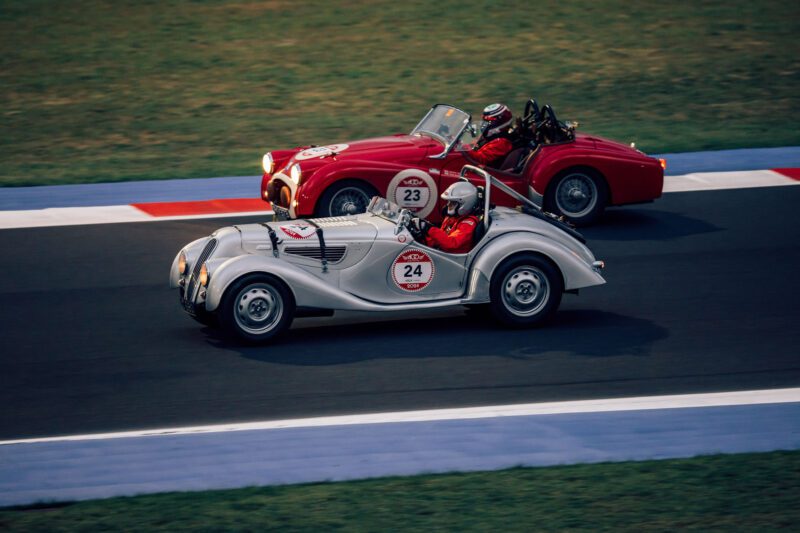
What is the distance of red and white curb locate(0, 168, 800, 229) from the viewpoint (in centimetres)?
1455

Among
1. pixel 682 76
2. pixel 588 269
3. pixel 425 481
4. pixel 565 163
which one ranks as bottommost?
pixel 425 481

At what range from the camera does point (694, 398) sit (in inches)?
354

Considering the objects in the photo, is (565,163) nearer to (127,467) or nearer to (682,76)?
(127,467)

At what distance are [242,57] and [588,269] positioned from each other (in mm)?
13592

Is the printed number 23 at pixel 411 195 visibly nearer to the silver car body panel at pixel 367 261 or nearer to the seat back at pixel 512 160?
the seat back at pixel 512 160

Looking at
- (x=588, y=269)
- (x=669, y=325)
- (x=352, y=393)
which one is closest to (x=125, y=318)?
(x=352, y=393)

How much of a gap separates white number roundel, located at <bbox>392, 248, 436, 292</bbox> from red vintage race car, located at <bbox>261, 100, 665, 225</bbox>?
3.06 metres

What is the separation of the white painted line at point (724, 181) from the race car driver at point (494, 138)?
301cm

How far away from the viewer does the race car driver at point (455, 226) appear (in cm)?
1028

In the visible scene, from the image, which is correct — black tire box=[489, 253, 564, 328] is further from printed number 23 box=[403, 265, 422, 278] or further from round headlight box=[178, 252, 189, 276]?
round headlight box=[178, 252, 189, 276]

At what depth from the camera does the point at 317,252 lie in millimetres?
10016

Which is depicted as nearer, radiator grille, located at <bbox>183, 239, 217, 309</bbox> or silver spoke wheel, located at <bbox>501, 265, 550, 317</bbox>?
radiator grille, located at <bbox>183, 239, 217, 309</bbox>


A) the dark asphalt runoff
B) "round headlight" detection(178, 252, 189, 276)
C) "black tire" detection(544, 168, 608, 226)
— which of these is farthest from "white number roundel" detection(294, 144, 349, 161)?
"round headlight" detection(178, 252, 189, 276)

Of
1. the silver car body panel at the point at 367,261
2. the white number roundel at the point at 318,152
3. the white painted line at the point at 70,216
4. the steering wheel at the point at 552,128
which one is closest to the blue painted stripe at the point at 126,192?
the white painted line at the point at 70,216
